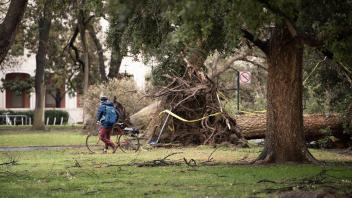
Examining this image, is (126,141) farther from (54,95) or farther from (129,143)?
(54,95)

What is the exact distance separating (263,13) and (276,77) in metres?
5.71

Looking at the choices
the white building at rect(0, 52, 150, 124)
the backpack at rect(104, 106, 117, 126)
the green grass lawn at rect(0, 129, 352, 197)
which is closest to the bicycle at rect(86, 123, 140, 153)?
the backpack at rect(104, 106, 117, 126)

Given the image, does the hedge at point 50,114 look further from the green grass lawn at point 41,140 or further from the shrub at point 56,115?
the green grass lawn at point 41,140

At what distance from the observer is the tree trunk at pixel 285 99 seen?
53.9 feet

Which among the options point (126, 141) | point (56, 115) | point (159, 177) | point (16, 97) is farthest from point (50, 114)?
point (159, 177)

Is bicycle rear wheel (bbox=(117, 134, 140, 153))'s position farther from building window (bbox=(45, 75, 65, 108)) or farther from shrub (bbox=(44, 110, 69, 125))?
shrub (bbox=(44, 110, 69, 125))

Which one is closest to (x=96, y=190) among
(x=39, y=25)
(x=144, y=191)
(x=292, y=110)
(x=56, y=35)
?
(x=144, y=191)

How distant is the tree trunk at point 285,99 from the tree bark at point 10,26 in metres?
6.21

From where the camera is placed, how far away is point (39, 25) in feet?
141

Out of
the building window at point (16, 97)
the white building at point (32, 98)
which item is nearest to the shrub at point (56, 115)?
the white building at point (32, 98)

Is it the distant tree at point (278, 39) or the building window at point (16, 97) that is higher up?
the building window at point (16, 97)

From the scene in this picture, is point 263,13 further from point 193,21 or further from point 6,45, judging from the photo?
point 6,45

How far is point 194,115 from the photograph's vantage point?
25516 millimetres

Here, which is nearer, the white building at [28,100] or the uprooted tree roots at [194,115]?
the uprooted tree roots at [194,115]
